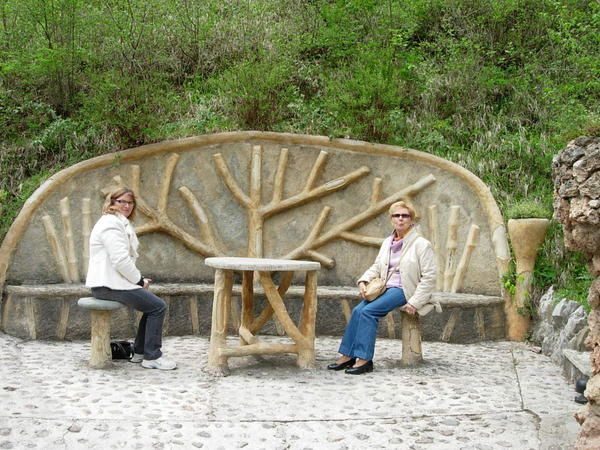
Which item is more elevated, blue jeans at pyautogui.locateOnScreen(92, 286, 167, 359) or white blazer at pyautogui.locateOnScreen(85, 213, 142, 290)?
white blazer at pyautogui.locateOnScreen(85, 213, 142, 290)

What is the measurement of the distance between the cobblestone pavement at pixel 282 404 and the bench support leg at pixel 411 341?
87mm

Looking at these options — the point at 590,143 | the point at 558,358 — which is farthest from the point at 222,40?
the point at 590,143

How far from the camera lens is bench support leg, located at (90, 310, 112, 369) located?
5.20 metres

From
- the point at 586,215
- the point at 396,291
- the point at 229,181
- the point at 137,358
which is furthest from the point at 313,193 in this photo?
the point at 586,215

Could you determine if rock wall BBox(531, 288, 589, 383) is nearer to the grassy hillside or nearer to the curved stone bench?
the grassy hillside

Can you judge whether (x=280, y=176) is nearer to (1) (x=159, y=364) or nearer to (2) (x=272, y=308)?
(2) (x=272, y=308)

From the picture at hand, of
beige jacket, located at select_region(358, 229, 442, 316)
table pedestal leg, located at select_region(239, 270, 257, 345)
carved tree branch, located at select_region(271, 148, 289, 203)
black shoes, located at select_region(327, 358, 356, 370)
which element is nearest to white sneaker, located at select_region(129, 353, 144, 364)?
table pedestal leg, located at select_region(239, 270, 257, 345)

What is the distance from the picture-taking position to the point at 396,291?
5449 millimetres

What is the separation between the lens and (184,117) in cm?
818

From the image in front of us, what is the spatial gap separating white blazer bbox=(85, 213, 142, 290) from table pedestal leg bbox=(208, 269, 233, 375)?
56cm

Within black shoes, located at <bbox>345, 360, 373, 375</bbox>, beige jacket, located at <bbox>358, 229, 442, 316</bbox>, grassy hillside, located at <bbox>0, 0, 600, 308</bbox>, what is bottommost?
black shoes, located at <bbox>345, 360, 373, 375</bbox>

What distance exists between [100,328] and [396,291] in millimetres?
2120

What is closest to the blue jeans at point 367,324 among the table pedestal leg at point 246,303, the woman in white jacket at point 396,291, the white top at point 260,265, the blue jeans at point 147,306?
the woman in white jacket at point 396,291

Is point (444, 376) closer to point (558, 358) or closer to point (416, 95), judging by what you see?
point (558, 358)
